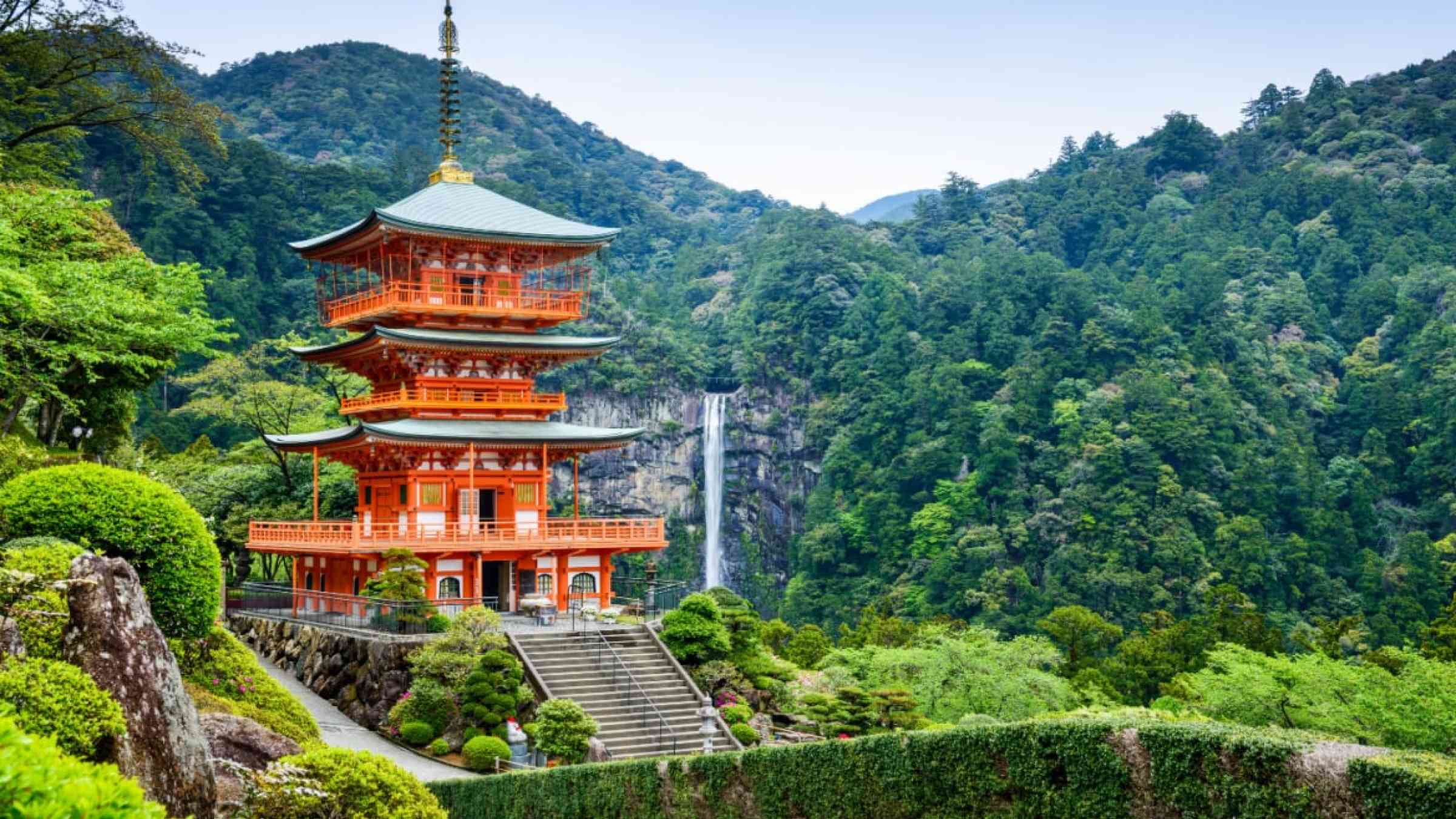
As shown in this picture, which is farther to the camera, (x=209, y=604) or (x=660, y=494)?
(x=660, y=494)

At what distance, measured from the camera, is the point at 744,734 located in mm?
23062

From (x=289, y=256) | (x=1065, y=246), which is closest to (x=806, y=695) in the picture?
(x=289, y=256)

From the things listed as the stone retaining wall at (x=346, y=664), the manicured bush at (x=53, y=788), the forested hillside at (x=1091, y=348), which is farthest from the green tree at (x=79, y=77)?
the forested hillside at (x=1091, y=348)

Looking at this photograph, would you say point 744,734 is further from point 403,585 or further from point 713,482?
point 713,482

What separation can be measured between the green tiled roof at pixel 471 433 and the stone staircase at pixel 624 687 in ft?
17.3

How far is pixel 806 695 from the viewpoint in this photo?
23312mm

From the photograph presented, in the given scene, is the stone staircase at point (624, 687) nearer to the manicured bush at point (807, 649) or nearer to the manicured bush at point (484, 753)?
the manicured bush at point (484, 753)

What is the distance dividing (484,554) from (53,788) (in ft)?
79.5

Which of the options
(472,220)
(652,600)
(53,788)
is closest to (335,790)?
(53,788)

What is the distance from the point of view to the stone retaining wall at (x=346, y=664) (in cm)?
2391

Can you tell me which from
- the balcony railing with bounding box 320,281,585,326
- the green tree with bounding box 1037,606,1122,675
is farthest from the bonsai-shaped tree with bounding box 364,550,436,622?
the green tree with bounding box 1037,606,1122,675

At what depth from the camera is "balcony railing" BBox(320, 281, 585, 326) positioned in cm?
2991

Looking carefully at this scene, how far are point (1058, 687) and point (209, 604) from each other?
20145mm

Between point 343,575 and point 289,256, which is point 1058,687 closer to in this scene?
point 343,575
